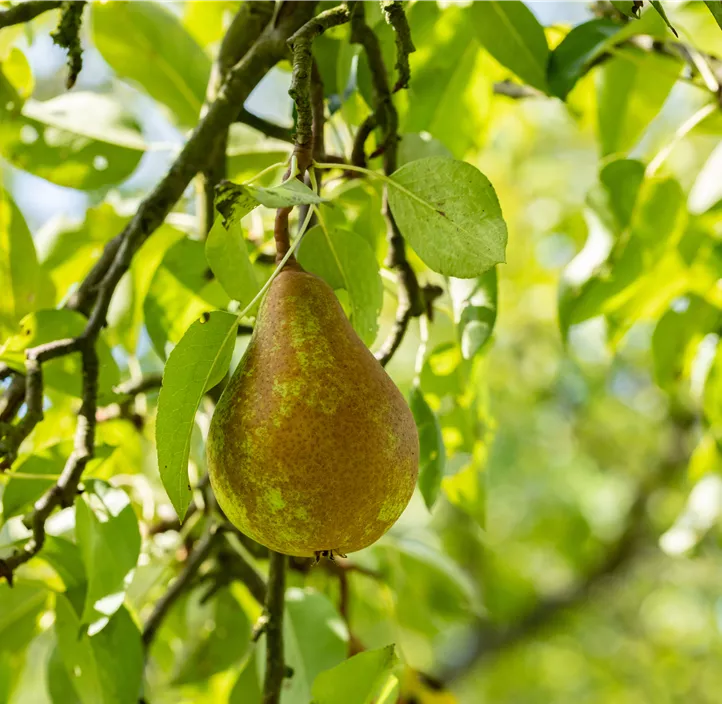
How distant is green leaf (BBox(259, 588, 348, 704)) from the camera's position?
2.90ft

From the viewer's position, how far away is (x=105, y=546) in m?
0.72

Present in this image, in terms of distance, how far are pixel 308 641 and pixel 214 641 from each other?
0.35 m

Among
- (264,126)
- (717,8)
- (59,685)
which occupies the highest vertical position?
(717,8)

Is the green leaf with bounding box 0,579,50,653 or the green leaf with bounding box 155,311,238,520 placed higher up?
the green leaf with bounding box 155,311,238,520

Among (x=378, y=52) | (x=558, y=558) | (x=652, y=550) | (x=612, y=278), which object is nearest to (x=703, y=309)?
(x=612, y=278)

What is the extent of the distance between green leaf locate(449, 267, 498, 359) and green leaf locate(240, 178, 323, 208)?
0.31 metres

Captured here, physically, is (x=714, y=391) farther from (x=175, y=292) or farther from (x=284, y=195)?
(x=284, y=195)

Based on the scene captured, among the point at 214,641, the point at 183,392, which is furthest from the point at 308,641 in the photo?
the point at 183,392

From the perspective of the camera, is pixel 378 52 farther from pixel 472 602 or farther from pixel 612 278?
pixel 472 602

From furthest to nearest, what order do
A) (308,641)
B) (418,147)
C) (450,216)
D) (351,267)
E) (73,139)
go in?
(73,139)
(308,641)
(418,147)
(351,267)
(450,216)

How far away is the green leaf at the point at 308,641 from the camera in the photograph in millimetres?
883

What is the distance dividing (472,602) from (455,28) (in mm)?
768

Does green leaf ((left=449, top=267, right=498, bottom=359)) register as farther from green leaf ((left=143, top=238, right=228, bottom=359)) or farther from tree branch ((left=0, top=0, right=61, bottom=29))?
tree branch ((left=0, top=0, right=61, bottom=29))

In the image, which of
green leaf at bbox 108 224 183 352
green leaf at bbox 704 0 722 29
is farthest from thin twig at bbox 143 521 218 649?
green leaf at bbox 704 0 722 29
